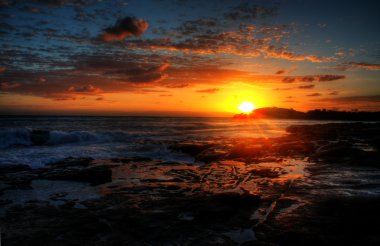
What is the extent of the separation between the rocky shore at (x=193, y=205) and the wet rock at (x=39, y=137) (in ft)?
46.3

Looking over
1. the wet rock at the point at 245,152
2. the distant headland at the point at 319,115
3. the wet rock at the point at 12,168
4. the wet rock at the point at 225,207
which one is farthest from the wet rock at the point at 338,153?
the distant headland at the point at 319,115

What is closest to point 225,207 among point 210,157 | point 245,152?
point 210,157

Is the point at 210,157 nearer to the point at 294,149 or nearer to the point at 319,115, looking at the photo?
the point at 294,149

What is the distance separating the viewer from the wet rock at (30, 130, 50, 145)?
25525 millimetres

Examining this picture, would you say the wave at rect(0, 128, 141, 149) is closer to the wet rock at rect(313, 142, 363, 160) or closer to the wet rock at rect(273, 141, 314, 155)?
the wet rock at rect(273, 141, 314, 155)

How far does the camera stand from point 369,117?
11388cm

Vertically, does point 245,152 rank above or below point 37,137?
above

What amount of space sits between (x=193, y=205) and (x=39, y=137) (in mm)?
24054

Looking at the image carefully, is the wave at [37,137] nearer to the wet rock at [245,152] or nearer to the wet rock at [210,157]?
the wet rock at [210,157]

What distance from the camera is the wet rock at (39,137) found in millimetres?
25525

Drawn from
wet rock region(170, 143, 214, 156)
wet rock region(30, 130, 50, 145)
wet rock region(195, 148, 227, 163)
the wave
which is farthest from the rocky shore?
wet rock region(30, 130, 50, 145)

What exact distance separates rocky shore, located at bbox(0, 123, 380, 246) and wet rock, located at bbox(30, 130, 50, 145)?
1412 centimetres

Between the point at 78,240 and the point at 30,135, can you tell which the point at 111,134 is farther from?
→ the point at 78,240

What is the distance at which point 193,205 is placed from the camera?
7285mm
